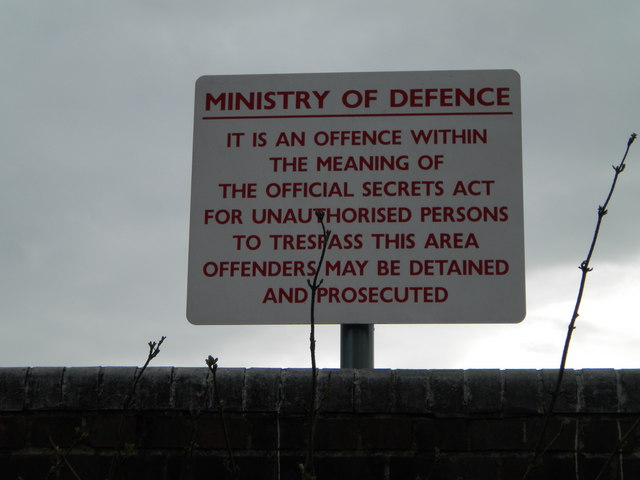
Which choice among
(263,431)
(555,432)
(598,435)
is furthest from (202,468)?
(598,435)

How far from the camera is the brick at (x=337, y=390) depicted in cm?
414

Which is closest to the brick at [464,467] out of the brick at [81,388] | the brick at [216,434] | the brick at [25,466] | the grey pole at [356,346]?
the brick at [216,434]

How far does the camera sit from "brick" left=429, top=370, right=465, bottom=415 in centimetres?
413

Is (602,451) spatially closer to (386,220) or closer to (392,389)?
(392,389)

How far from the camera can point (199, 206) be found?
206 inches

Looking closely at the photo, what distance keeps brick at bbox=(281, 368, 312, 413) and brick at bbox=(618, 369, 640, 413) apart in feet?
4.40

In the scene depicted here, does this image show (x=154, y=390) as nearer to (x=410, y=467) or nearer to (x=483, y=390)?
(x=410, y=467)

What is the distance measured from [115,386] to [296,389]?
2.65 feet

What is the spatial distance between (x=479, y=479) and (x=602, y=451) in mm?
535

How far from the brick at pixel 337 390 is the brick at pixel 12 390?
1329mm

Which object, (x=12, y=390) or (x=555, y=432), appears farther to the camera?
(x=12, y=390)

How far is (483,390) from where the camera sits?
4152mm

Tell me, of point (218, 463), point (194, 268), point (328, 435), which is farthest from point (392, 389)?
point (194, 268)

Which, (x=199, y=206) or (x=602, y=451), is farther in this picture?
(x=199, y=206)
